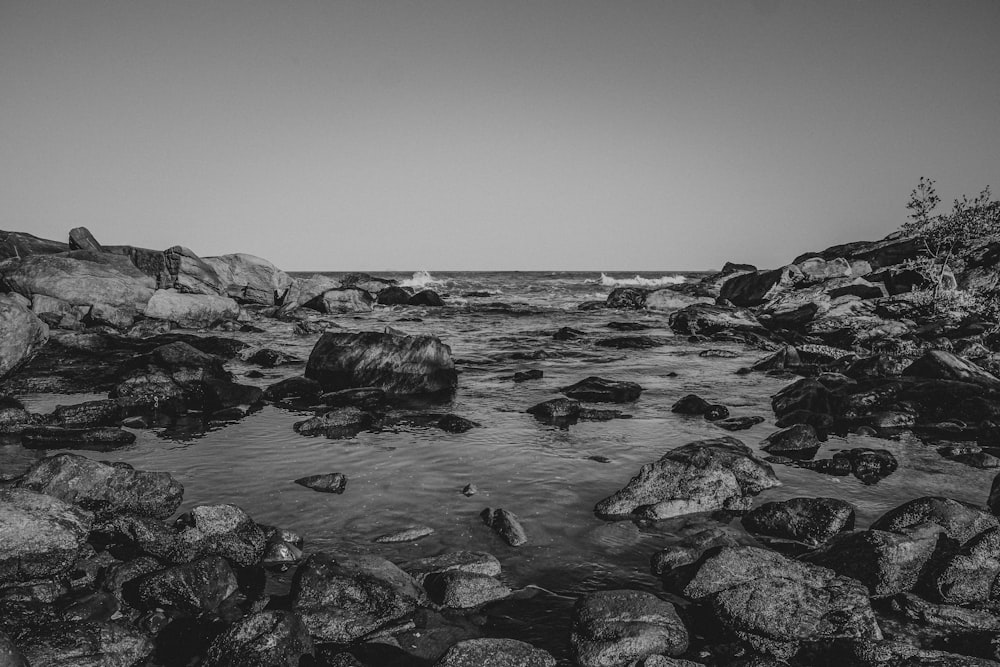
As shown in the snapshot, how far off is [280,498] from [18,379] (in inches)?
415

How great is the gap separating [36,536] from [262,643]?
2.50m

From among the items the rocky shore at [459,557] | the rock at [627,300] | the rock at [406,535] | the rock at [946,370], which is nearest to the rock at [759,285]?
the rock at [627,300]

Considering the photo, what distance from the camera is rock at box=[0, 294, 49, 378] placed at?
12.0m

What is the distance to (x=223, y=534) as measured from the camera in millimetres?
4801

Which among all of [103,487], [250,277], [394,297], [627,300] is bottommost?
[103,487]

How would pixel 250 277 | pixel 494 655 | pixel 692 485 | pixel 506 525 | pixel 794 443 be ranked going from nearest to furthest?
pixel 494 655, pixel 506 525, pixel 692 485, pixel 794 443, pixel 250 277

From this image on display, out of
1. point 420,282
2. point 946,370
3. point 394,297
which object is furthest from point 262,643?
point 420,282

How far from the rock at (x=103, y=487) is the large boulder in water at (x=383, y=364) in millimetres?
6471

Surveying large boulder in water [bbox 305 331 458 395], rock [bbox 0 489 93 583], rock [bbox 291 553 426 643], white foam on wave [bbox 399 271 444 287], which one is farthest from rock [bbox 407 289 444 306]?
rock [bbox 291 553 426 643]

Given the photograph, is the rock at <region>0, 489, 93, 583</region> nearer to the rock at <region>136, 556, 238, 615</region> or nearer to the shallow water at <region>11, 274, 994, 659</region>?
the rock at <region>136, 556, 238, 615</region>

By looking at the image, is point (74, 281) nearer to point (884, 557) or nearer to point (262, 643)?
point (262, 643)

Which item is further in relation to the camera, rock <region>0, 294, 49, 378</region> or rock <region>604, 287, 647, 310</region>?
rock <region>604, 287, 647, 310</region>

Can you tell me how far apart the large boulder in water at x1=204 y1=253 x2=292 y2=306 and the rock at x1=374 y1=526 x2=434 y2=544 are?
114 ft

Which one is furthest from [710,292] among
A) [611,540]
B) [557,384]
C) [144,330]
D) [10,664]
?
[10,664]
